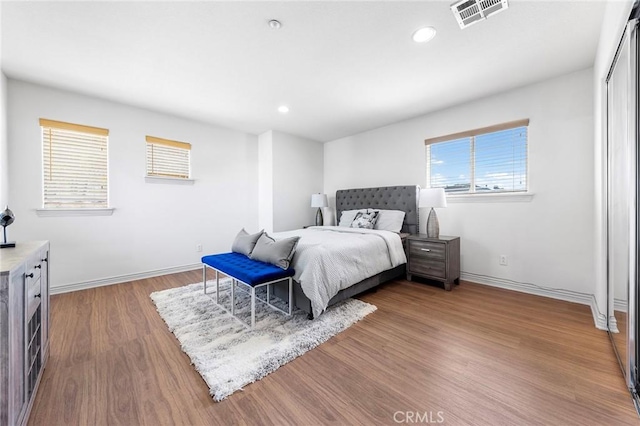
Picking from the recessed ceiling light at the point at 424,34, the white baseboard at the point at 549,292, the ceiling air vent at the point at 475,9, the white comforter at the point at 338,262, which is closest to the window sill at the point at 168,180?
the white comforter at the point at 338,262

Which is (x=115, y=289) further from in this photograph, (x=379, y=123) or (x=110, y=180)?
(x=379, y=123)

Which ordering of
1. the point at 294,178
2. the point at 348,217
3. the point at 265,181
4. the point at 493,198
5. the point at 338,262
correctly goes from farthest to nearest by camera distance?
the point at 294,178, the point at 265,181, the point at 348,217, the point at 493,198, the point at 338,262

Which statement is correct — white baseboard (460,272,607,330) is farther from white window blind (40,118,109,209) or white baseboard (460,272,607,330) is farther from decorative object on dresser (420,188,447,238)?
white window blind (40,118,109,209)

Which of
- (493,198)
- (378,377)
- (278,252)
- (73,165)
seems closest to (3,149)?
(73,165)

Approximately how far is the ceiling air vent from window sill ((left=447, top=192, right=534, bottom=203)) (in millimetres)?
2059

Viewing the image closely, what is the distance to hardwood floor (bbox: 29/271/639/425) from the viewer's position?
4.23 ft

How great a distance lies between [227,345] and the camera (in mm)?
1906

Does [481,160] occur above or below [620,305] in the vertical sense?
above

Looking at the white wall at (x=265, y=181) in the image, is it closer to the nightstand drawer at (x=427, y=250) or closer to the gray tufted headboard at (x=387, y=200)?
the gray tufted headboard at (x=387, y=200)

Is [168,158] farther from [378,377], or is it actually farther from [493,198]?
[493,198]

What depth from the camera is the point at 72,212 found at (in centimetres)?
311

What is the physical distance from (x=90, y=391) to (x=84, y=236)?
2526mm

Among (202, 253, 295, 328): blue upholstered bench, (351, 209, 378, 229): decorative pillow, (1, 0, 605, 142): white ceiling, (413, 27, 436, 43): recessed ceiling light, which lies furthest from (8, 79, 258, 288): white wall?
(413, 27, 436, 43): recessed ceiling light
